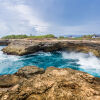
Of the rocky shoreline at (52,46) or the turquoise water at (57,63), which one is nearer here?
the turquoise water at (57,63)

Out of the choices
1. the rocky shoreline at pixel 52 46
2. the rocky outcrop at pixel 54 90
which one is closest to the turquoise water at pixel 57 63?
the rocky shoreline at pixel 52 46

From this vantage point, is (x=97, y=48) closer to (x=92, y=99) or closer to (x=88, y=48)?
(x=88, y=48)

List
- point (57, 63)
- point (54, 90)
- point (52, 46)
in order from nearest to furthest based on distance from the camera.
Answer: point (54, 90)
point (57, 63)
point (52, 46)

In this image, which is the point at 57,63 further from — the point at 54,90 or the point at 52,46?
the point at 54,90

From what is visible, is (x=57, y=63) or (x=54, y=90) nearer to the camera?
(x=54, y=90)

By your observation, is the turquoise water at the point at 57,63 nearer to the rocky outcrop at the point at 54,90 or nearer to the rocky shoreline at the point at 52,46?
the rocky shoreline at the point at 52,46

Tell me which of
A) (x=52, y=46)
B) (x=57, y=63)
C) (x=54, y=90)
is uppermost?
(x=52, y=46)

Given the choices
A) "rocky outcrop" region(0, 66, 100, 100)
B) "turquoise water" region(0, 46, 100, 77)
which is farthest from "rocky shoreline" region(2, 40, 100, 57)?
"rocky outcrop" region(0, 66, 100, 100)

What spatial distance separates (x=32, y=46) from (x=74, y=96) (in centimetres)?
1502

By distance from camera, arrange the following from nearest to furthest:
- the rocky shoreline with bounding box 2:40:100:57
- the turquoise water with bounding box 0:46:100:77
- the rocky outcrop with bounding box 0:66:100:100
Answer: the rocky outcrop with bounding box 0:66:100:100 < the turquoise water with bounding box 0:46:100:77 < the rocky shoreline with bounding box 2:40:100:57

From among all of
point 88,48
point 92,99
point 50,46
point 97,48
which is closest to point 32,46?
point 50,46

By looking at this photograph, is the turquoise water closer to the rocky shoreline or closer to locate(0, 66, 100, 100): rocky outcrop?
the rocky shoreline

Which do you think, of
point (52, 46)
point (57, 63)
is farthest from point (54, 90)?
point (52, 46)

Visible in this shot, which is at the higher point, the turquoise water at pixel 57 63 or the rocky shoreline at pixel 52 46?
the rocky shoreline at pixel 52 46
